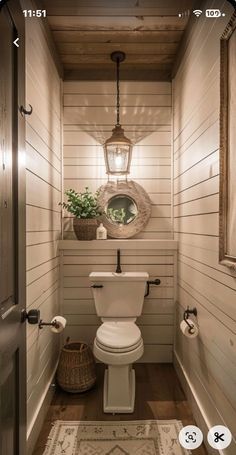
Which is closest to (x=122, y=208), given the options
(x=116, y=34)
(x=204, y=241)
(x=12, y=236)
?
(x=204, y=241)

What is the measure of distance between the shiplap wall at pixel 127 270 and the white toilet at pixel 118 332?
14 centimetres

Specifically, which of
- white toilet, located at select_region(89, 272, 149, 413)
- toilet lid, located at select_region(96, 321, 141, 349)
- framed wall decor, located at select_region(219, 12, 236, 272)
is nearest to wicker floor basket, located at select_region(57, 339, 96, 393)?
white toilet, located at select_region(89, 272, 149, 413)

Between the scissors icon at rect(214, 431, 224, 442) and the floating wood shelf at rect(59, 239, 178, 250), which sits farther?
the floating wood shelf at rect(59, 239, 178, 250)

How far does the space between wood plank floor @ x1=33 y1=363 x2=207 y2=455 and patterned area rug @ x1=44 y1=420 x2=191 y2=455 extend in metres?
0.04

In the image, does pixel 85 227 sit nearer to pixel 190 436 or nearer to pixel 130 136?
pixel 130 136

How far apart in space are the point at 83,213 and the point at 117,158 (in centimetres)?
45

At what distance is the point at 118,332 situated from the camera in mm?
1766

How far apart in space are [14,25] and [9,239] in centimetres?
65

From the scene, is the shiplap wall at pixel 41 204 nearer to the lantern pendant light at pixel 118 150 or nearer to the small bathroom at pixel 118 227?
the small bathroom at pixel 118 227

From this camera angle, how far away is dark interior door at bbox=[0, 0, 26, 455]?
0.80 m

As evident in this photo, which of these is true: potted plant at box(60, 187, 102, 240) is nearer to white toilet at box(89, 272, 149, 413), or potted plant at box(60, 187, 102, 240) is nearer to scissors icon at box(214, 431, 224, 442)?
white toilet at box(89, 272, 149, 413)

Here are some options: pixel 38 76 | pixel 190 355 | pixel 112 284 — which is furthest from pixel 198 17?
pixel 190 355

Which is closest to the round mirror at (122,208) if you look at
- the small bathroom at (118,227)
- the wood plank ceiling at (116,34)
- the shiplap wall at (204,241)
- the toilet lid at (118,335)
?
the small bathroom at (118,227)

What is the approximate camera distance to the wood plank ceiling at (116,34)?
1.31m
